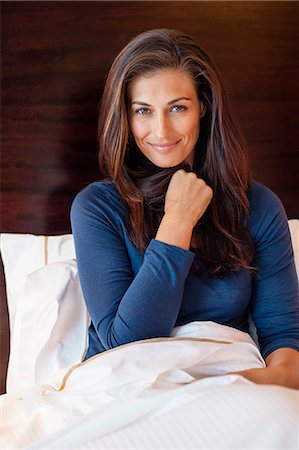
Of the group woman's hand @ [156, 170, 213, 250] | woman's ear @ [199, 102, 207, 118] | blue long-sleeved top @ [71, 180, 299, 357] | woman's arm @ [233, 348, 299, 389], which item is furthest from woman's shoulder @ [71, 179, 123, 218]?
woman's arm @ [233, 348, 299, 389]

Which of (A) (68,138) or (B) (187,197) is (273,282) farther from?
(A) (68,138)

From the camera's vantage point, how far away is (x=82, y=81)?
61.5 inches

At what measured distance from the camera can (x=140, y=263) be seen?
1271 mm

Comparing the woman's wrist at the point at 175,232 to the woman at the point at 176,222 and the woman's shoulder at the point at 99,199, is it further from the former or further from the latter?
the woman's shoulder at the point at 99,199

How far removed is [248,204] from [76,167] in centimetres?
47

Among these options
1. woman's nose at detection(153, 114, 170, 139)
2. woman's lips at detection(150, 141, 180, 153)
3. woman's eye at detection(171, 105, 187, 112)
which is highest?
woman's eye at detection(171, 105, 187, 112)

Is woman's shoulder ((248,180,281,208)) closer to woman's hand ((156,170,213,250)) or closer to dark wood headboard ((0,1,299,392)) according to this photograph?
woman's hand ((156,170,213,250))

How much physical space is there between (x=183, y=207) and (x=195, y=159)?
0.19 metres

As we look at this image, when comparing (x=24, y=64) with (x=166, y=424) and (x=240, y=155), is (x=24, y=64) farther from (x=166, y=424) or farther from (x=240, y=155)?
(x=166, y=424)

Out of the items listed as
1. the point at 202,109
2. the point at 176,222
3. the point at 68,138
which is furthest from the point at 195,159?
the point at 68,138

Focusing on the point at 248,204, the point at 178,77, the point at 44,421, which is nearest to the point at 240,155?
the point at 248,204

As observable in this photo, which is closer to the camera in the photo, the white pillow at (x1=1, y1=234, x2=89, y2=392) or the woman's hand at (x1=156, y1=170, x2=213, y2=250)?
the woman's hand at (x1=156, y1=170, x2=213, y2=250)

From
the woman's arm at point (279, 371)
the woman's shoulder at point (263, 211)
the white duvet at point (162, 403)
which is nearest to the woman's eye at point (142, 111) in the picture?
the woman's shoulder at point (263, 211)

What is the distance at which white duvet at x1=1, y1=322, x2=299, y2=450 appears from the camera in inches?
35.6
